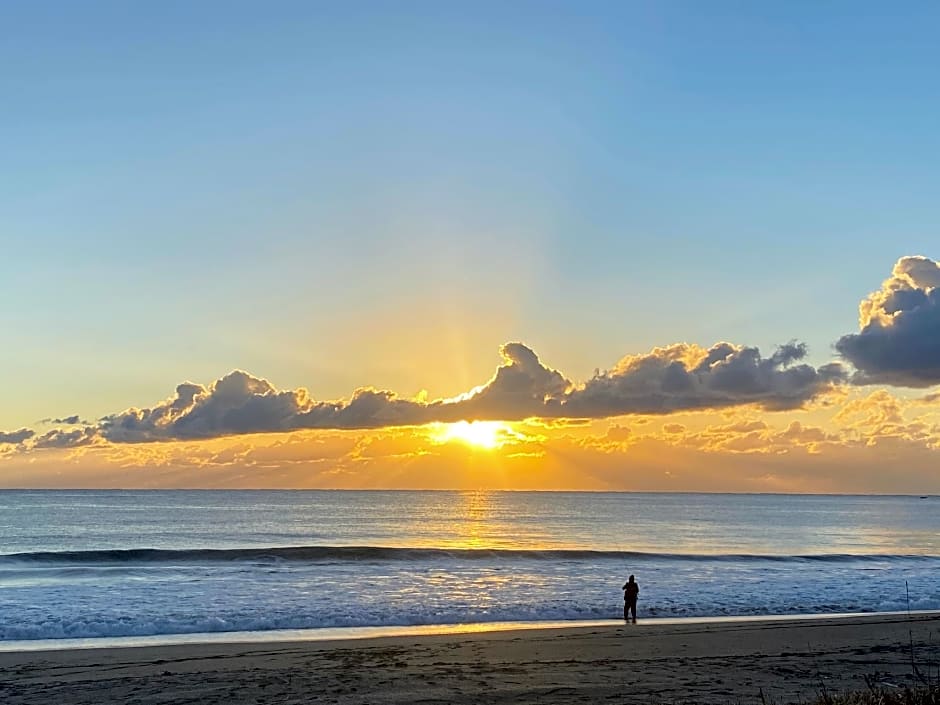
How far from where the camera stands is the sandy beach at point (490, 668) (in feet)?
47.3

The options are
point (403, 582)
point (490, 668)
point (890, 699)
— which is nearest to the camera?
point (890, 699)

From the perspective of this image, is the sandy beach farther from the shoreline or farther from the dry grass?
the dry grass

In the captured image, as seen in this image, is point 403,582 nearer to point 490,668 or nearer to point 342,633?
point 342,633

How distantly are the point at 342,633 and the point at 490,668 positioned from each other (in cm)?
782

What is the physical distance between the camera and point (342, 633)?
23250 mm

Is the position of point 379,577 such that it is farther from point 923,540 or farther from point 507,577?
point 923,540

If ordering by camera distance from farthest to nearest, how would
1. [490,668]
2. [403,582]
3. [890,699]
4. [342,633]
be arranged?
[403,582], [342,633], [490,668], [890,699]

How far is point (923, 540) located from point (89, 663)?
79900mm

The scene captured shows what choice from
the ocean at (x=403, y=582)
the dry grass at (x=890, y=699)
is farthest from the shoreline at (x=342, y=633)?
the dry grass at (x=890, y=699)

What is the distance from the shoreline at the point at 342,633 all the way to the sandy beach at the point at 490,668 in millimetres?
1107

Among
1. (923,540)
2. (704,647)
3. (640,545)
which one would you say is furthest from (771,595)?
(923,540)

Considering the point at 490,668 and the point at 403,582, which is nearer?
the point at 490,668

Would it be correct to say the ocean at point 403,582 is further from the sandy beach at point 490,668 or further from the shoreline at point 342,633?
the sandy beach at point 490,668

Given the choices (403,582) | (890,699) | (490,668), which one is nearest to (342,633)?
(490,668)
